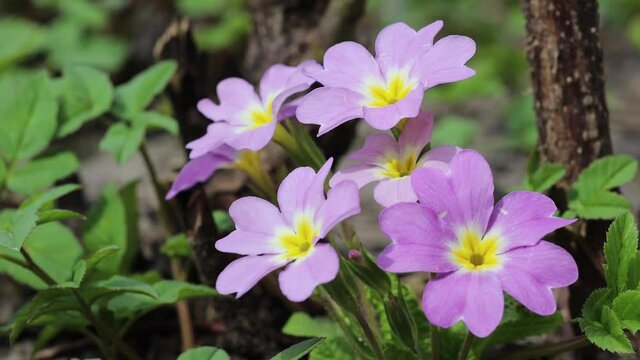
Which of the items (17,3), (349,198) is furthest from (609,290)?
(17,3)

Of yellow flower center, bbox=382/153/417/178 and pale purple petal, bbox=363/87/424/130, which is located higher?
pale purple petal, bbox=363/87/424/130

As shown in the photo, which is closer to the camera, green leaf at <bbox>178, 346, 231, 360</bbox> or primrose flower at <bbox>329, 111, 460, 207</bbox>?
primrose flower at <bbox>329, 111, 460, 207</bbox>

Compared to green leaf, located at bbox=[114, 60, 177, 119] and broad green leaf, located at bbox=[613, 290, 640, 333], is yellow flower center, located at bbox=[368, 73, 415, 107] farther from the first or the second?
green leaf, located at bbox=[114, 60, 177, 119]

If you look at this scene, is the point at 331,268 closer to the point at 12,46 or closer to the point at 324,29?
the point at 324,29

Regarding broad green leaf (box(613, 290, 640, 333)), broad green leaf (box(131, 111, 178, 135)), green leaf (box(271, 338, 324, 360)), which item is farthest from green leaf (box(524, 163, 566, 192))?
broad green leaf (box(131, 111, 178, 135))

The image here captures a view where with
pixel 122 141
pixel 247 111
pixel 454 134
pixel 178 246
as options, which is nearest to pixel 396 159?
pixel 247 111

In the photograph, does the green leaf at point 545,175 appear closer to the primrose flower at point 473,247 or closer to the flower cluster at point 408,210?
the flower cluster at point 408,210

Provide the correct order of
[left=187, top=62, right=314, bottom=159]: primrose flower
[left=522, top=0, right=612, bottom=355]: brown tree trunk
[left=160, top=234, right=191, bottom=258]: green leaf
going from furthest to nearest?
[left=160, top=234, right=191, bottom=258]: green leaf, [left=522, top=0, right=612, bottom=355]: brown tree trunk, [left=187, top=62, right=314, bottom=159]: primrose flower
